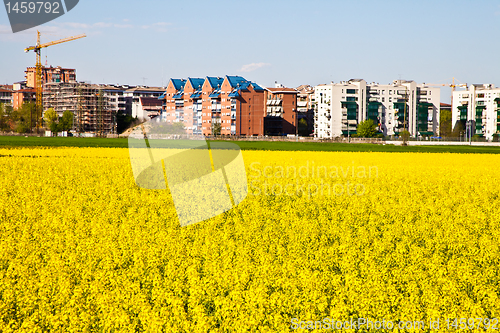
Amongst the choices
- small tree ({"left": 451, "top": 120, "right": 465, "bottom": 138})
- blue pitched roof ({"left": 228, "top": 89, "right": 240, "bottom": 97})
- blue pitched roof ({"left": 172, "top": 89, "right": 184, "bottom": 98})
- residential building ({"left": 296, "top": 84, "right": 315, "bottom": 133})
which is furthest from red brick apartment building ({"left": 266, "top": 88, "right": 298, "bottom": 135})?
small tree ({"left": 451, "top": 120, "right": 465, "bottom": 138})

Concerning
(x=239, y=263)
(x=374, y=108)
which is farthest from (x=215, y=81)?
(x=239, y=263)

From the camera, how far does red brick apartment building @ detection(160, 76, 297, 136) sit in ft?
501

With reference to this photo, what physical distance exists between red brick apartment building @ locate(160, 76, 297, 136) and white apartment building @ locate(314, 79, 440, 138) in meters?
10.6

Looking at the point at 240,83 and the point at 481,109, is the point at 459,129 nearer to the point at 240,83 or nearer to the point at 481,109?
the point at 481,109

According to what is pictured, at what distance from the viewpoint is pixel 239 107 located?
152 metres

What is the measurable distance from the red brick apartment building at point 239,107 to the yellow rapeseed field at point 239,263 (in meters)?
131

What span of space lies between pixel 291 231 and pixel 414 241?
3013 mm

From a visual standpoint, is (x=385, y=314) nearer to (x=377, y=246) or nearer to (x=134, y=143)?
(x=377, y=246)

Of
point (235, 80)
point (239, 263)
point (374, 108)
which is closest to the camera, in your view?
point (239, 263)

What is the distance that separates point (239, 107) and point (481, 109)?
80221mm

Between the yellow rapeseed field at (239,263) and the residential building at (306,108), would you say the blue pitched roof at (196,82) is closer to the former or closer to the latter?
the residential building at (306,108)

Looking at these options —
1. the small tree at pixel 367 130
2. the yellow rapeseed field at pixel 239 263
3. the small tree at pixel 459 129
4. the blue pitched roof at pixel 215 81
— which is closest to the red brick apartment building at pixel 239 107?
the blue pitched roof at pixel 215 81

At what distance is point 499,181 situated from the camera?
28.0 metres

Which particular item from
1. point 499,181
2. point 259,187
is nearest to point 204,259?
point 259,187
